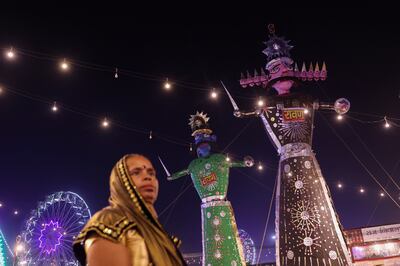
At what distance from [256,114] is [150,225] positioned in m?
6.27

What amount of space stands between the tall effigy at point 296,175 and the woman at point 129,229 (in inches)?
202

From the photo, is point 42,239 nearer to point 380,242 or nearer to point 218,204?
point 218,204

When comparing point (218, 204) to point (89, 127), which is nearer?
point (218, 204)

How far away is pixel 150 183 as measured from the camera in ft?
5.68

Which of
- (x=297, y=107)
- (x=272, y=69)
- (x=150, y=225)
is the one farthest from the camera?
(x=272, y=69)

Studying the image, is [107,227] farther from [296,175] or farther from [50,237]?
[50,237]

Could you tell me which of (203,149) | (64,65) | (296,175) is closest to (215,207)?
(203,149)

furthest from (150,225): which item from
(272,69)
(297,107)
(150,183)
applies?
(272,69)

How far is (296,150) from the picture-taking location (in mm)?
7129

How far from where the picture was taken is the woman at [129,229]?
140 cm

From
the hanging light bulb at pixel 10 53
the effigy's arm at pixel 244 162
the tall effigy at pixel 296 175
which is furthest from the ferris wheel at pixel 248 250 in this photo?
the hanging light bulb at pixel 10 53

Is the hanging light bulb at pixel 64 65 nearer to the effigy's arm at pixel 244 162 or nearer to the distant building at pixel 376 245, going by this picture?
the effigy's arm at pixel 244 162

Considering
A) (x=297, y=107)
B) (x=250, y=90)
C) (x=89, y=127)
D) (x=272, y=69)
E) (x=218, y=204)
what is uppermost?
(x=89, y=127)

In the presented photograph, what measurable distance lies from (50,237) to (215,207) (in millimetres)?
8129
